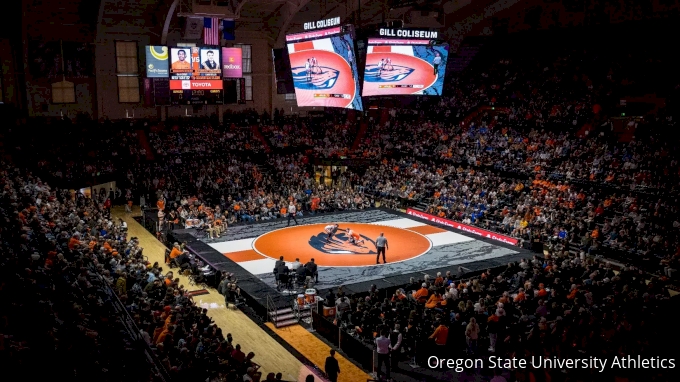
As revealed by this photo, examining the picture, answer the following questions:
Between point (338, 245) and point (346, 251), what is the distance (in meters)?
1.00

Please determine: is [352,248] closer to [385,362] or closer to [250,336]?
[250,336]

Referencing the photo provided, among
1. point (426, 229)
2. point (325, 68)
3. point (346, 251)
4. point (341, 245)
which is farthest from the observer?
point (325, 68)

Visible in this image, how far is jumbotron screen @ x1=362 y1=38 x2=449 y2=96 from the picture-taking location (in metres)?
29.6

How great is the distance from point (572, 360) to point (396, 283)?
27.5ft

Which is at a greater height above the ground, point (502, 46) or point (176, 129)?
point (502, 46)

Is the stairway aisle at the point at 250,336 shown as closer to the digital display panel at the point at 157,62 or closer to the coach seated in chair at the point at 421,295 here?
the coach seated in chair at the point at 421,295

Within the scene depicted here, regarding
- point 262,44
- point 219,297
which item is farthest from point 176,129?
point 219,297

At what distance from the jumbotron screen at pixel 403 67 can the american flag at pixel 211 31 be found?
11822 mm

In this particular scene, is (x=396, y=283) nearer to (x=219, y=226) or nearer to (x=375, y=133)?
(x=219, y=226)

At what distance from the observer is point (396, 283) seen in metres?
20.0

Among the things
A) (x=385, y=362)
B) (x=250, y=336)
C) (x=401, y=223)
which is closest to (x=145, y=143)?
(x=401, y=223)

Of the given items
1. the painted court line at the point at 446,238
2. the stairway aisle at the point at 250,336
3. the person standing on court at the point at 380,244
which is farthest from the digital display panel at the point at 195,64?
the person standing on court at the point at 380,244

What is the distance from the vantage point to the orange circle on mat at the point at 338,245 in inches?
918

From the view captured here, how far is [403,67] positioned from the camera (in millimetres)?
30406
